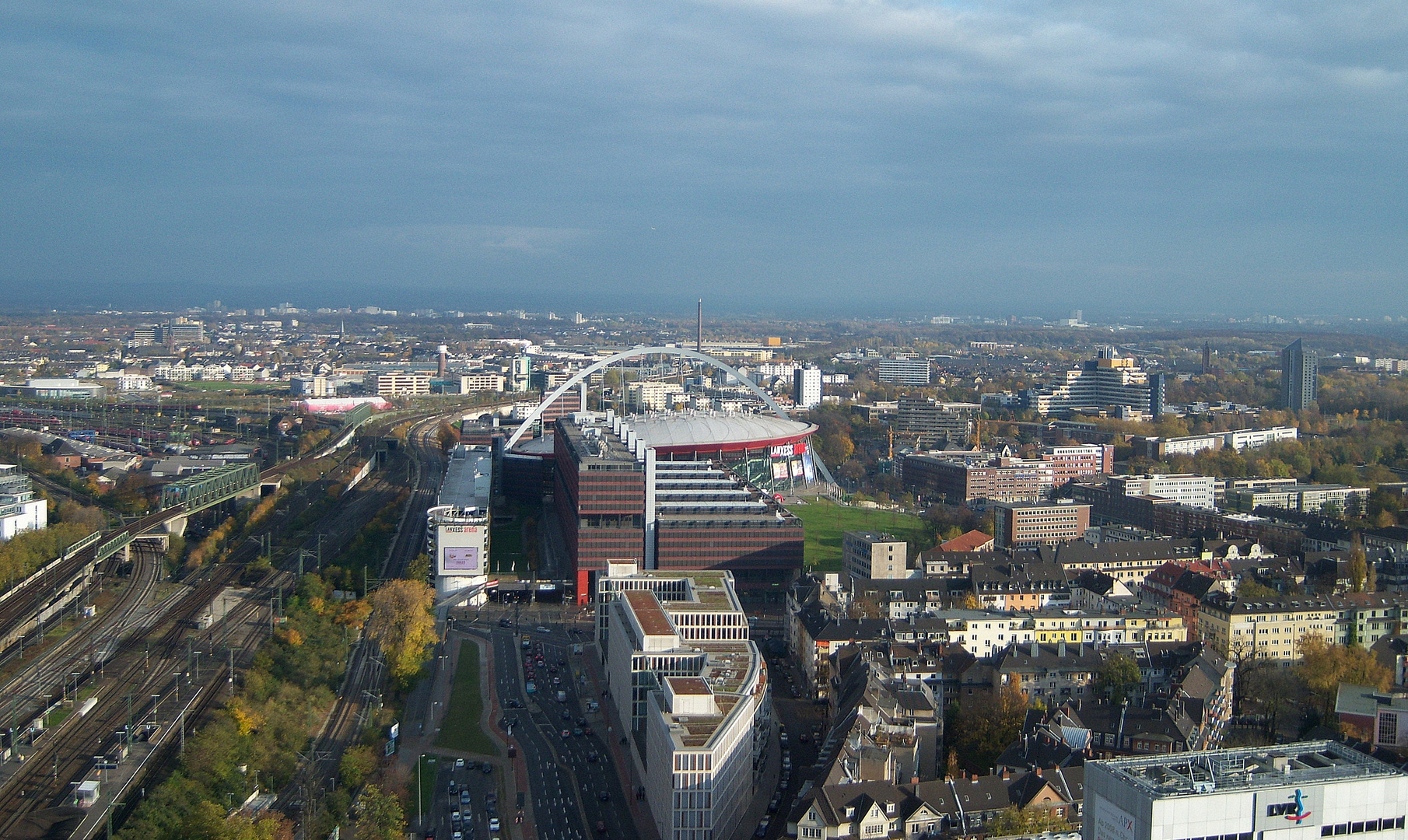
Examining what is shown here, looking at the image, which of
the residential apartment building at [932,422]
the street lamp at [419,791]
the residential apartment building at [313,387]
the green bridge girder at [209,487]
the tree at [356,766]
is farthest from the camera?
the residential apartment building at [313,387]

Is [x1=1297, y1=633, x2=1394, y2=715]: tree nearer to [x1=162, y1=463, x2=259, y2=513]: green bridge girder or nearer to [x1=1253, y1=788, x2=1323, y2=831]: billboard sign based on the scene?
[x1=1253, y1=788, x2=1323, y2=831]: billboard sign

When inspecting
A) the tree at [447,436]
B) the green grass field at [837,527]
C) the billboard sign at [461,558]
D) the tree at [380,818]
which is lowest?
the green grass field at [837,527]

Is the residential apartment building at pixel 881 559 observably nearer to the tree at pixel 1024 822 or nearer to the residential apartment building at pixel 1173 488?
the tree at pixel 1024 822

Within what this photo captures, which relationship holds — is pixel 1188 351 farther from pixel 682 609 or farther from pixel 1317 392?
pixel 682 609

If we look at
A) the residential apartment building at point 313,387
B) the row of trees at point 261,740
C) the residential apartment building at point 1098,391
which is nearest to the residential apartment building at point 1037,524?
the row of trees at point 261,740

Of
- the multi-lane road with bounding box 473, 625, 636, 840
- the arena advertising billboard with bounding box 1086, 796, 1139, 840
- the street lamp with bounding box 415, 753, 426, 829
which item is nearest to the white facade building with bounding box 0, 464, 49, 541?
the multi-lane road with bounding box 473, 625, 636, 840

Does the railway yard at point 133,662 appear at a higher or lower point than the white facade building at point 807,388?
lower
